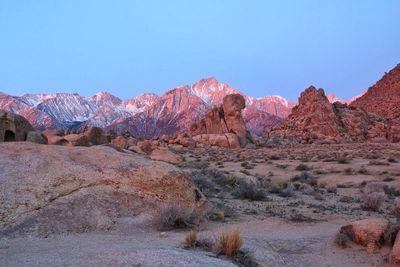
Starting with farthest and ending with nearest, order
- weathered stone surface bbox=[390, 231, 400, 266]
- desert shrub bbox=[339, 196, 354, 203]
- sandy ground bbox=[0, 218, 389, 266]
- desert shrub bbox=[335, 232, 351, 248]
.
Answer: desert shrub bbox=[339, 196, 354, 203] < desert shrub bbox=[335, 232, 351, 248] < weathered stone surface bbox=[390, 231, 400, 266] < sandy ground bbox=[0, 218, 389, 266]

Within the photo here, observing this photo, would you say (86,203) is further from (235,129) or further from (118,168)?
(235,129)

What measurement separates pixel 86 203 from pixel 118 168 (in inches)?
64.9

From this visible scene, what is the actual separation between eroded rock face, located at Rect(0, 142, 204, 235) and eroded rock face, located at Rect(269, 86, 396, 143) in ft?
197

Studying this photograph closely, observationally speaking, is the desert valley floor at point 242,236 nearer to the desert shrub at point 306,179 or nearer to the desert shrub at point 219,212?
the desert shrub at point 219,212

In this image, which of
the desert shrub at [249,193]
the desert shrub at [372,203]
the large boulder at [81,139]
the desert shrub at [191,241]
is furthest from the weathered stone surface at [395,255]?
the large boulder at [81,139]

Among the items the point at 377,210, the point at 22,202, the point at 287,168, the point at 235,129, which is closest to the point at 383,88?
the point at 235,129

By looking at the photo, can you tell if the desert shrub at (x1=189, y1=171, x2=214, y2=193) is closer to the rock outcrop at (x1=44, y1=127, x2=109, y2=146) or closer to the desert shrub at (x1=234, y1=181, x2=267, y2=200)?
the desert shrub at (x1=234, y1=181, x2=267, y2=200)

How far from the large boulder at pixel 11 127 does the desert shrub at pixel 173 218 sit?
12.5 m

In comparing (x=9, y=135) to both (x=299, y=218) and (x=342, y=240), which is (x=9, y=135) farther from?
(x=342, y=240)

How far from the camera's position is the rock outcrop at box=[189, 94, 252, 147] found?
7306cm

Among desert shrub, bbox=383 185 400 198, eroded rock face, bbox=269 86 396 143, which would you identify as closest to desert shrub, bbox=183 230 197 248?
desert shrub, bbox=383 185 400 198

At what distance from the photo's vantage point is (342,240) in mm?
8508

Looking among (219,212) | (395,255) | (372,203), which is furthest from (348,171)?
(395,255)

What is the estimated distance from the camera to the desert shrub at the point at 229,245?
6.67 meters
